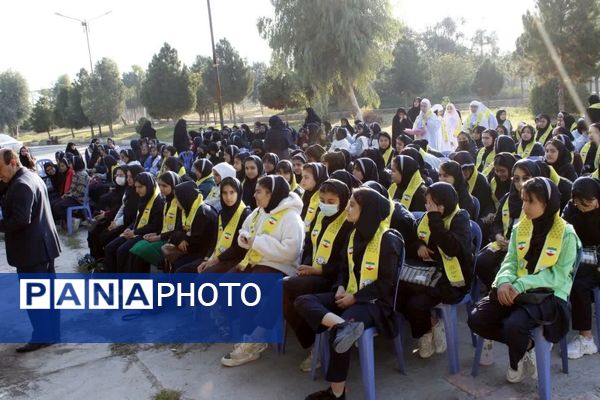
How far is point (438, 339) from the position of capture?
380cm

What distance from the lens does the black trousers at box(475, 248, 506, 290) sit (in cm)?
403

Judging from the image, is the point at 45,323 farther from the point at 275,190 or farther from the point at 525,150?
the point at 525,150

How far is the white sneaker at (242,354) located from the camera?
12.8 ft

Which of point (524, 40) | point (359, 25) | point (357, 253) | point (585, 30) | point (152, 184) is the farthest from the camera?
point (359, 25)

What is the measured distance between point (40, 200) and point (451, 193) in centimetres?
309

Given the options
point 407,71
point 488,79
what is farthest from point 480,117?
point 407,71

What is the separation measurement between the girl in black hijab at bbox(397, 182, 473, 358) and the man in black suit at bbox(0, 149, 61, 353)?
9.07 ft

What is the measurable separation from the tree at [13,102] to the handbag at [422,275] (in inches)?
2025

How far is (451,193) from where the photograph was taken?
3.72 metres

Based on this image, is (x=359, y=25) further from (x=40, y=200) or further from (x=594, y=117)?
(x=40, y=200)

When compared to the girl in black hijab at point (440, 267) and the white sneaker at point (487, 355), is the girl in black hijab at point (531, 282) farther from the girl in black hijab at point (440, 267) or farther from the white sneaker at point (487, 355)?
the girl in black hijab at point (440, 267)

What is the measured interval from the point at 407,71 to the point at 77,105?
22.6 meters

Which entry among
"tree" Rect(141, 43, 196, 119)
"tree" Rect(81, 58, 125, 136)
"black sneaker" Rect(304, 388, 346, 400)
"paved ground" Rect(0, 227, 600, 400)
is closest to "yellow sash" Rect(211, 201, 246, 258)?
"paved ground" Rect(0, 227, 600, 400)

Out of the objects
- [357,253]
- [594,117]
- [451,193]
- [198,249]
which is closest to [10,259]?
[198,249]
